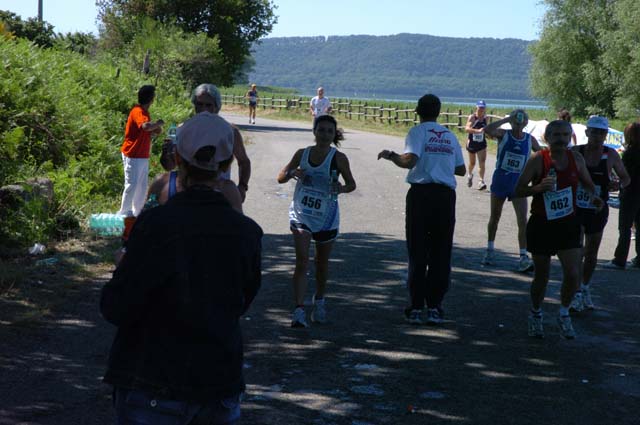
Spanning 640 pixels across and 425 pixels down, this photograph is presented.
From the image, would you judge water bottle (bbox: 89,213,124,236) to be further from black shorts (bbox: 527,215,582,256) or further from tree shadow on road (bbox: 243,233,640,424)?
black shorts (bbox: 527,215,582,256)

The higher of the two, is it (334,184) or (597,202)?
(334,184)

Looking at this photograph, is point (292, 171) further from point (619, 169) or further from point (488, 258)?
point (488, 258)

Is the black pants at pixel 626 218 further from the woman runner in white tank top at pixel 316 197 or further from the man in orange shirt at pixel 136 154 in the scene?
the man in orange shirt at pixel 136 154

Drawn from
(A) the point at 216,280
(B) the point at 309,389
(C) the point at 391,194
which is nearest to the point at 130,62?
(C) the point at 391,194

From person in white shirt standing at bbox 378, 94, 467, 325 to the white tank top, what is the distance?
52cm

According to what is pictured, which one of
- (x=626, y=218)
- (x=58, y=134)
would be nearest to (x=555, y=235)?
(x=626, y=218)

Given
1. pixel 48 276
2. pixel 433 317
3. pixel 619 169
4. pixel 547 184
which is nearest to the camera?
pixel 547 184

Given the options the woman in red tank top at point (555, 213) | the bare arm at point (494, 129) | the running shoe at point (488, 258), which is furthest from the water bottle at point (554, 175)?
the running shoe at point (488, 258)

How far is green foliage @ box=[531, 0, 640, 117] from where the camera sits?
5156 centimetres

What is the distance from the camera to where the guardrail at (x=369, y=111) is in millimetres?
49466

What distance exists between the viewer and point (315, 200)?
7488 millimetres

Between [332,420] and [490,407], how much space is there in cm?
102

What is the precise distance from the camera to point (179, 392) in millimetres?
2900

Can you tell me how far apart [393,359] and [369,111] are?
173 feet
